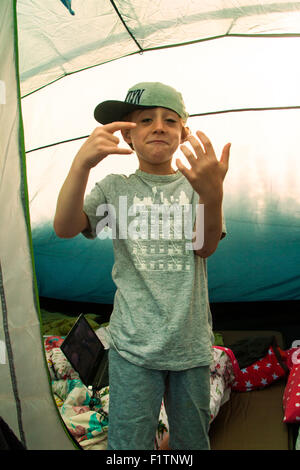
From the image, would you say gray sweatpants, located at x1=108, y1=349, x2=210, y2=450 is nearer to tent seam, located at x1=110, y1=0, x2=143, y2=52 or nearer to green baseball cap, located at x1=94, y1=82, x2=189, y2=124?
green baseball cap, located at x1=94, y1=82, x2=189, y2=124

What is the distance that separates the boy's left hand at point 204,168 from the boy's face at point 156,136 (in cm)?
16

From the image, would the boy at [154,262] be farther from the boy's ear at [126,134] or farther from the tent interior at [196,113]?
the tent interior at [196,113]

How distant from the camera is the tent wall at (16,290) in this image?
3.05 ft

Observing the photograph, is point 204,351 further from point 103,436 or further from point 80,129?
point 80,129

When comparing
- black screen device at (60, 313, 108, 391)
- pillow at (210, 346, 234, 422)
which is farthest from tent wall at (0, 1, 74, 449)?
pillow at (210, 346, 234, 422)

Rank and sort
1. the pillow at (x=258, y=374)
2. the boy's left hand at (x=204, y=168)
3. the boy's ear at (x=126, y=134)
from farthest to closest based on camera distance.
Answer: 1. the pillow at (x=258, y=374)
2. the boy's ear at (x=126, y=134)
3. the boy's left hand at (x=204, y=168)

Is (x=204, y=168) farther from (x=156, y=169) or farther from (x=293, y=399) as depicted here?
(x=293, y=399)

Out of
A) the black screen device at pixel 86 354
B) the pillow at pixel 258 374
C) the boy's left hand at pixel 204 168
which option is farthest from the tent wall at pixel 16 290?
the pillow at pixel 258 374

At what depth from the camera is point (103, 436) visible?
4.62 ft

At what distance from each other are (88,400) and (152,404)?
2.60ft

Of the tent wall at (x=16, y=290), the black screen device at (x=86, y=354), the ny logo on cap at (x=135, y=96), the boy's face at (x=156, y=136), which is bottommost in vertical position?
the black screen device at (x=86, y=354)

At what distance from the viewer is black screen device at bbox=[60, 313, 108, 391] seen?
166cm

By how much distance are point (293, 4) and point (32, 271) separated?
4.49ft

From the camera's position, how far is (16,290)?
0.96 meters
